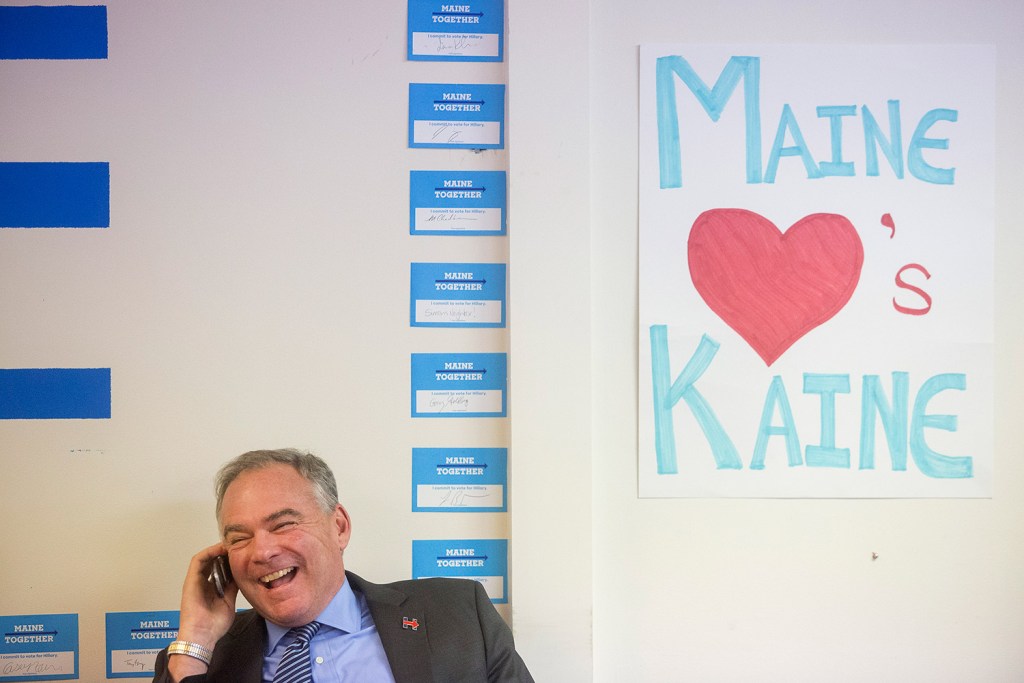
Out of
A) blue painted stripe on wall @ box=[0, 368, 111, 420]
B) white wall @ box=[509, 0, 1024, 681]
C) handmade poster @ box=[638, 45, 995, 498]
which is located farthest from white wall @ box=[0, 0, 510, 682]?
handmade poster @ box=[638, 45, 995, 498]

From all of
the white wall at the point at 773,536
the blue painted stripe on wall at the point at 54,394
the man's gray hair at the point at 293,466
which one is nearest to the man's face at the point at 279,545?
the man's gray hair at the point at 293,466

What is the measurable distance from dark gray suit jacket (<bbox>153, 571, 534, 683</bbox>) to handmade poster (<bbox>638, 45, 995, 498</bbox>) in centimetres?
55

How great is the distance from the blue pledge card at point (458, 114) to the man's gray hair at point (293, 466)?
34.5 inches

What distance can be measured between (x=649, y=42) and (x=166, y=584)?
1916 mm

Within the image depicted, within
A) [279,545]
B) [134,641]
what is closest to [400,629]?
[279,545]

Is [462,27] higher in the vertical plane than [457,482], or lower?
higher

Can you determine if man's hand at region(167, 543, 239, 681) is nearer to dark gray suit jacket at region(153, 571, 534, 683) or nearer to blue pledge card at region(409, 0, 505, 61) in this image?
dark gray suit jacket at region(153, 571, 534, 683)

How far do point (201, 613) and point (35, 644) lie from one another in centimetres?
64

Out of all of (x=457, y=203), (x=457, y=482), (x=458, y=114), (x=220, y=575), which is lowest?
(x=220, y=575)

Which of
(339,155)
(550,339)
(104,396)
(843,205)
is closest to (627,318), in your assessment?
(550,339)

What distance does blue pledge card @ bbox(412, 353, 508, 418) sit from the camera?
212 centimetres

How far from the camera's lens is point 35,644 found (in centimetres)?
208

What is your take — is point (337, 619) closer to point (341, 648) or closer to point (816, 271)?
point (341, 648)

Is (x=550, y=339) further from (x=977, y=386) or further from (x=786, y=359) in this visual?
(x=977, y=386)
